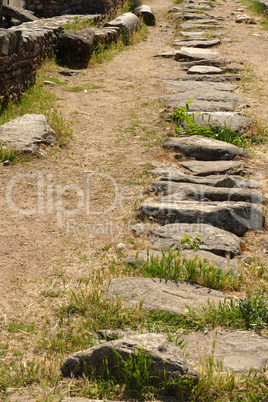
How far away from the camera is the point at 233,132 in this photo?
6.18 meters

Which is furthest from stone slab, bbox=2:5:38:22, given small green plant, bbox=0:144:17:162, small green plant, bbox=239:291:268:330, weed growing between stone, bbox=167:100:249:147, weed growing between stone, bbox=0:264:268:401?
small green plant, bbox=239:291:268:330

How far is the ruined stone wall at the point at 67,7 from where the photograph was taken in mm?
12367

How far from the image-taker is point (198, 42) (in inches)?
458

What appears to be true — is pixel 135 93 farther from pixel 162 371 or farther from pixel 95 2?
pixel 162 371

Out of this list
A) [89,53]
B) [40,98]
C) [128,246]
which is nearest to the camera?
[128,246]

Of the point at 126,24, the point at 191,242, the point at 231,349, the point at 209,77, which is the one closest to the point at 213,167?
the point at 191,242

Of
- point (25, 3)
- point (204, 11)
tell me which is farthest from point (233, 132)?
point (204, 11)

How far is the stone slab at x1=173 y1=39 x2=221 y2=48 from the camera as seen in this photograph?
37.7ft

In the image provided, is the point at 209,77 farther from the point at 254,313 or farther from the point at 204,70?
the point at 254,313

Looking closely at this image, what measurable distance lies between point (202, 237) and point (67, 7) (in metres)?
10.8

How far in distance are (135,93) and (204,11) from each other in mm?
9332

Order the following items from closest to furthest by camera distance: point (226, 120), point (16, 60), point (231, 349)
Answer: point (231, 349)
point (226, 120)
point (16, 60)

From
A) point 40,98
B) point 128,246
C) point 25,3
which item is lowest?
point 128,246

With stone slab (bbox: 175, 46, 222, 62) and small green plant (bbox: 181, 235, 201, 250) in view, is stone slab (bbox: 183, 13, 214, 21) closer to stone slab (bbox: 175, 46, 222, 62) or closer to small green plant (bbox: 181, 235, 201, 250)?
stone slab (bbox: 175, 46, 222, 62)
